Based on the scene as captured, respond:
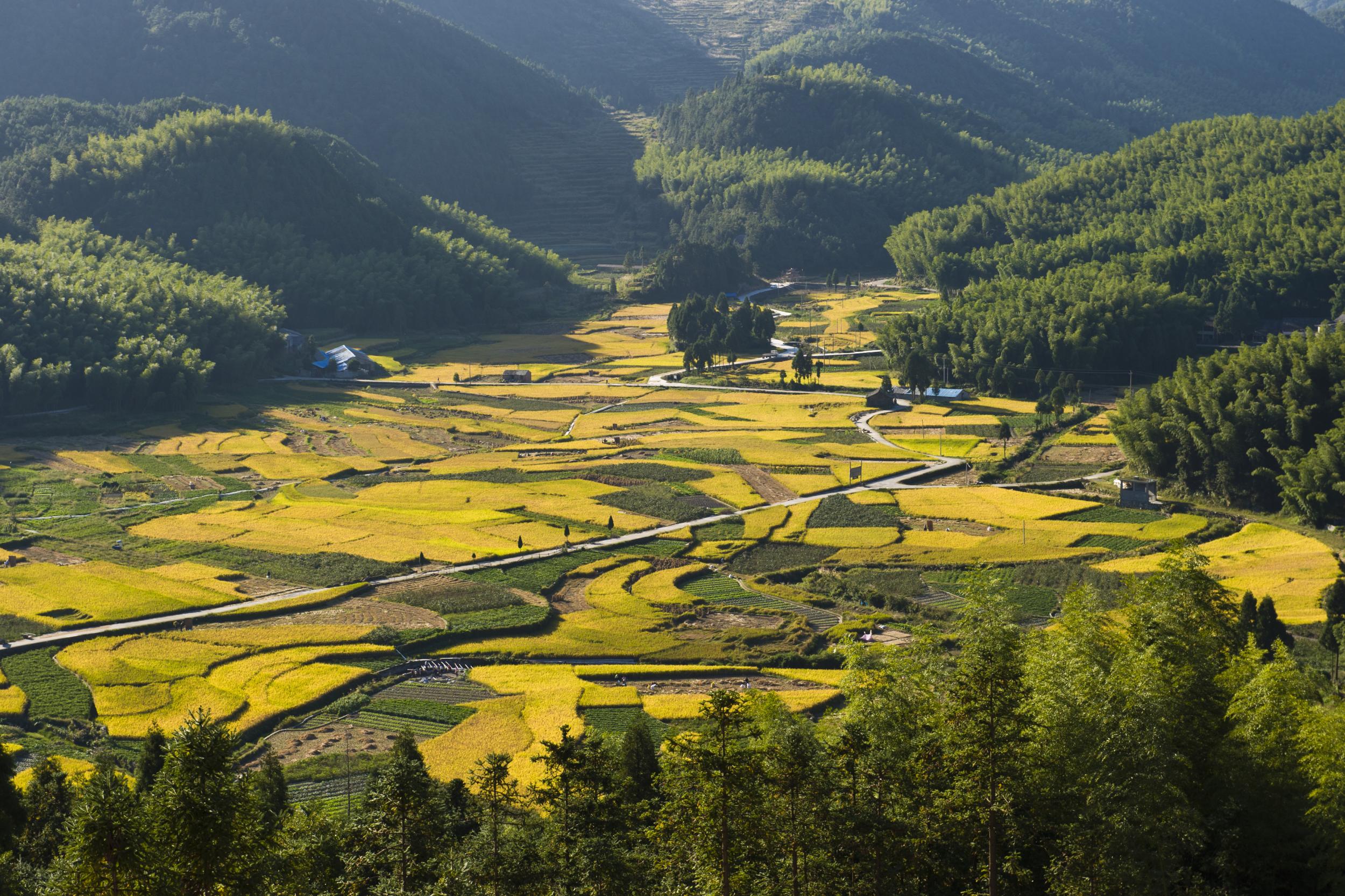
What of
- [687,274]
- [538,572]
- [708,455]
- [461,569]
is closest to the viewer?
[538,572]

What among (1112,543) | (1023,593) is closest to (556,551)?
(1023,593)

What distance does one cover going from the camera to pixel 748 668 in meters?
54.1

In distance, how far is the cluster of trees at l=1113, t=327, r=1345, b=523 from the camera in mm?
72000

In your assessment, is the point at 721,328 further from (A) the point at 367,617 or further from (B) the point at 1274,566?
(A) the point at 367,617

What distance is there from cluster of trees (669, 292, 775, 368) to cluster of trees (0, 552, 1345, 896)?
323ft

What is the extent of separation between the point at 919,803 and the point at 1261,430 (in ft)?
179

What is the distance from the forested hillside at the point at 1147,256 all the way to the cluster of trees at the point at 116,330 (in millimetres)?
62712

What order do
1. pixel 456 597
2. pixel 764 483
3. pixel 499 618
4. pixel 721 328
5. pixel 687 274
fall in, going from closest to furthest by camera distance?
pixel 499 618 → pixel 456 597 → pixel 764 483 → pixel 721 328 → pixel 687 274

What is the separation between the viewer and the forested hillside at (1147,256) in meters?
116

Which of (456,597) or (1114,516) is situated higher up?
(1114,516)

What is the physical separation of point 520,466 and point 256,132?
105 meters

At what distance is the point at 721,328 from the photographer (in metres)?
138

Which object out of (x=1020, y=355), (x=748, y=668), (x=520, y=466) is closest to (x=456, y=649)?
(x=748, y=668)

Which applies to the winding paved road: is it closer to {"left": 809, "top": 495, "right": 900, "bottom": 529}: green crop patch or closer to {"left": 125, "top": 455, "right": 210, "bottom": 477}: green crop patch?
{"left": 809, "top": 495, "right": 900, "bottom": 529}: green crop patch
